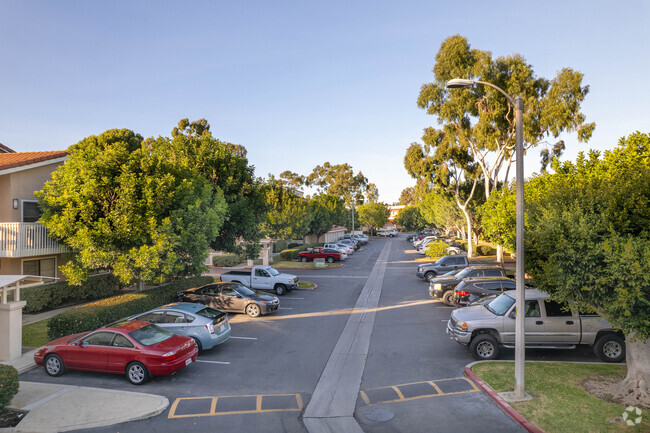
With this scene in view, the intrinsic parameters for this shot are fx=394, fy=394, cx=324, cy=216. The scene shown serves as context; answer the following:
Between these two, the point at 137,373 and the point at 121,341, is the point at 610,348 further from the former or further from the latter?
the point at 121,341

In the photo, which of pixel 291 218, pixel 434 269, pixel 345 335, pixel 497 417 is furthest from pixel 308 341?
pixel 291 218

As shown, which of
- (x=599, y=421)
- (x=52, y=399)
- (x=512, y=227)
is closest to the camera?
(x=599, y=421)

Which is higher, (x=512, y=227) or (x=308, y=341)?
(x=512, y=227)

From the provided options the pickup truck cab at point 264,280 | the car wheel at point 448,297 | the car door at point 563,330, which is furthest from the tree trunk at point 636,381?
the pickup truck cab at point 264,280

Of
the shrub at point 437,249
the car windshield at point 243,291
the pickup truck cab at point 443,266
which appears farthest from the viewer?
the shrub at point 437,249

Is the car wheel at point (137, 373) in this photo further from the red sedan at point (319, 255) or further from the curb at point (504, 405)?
the red sedan at point (319, 255)

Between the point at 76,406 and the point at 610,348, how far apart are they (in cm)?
1415

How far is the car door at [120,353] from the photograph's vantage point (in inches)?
405

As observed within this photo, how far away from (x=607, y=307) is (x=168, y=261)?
14.3 m

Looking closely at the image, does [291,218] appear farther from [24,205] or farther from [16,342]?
[16,342]

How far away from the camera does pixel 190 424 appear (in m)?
8.11

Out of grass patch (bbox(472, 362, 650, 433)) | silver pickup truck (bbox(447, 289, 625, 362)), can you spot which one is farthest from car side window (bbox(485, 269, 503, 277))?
grass patch (bbox(472, 362, 650, 433))

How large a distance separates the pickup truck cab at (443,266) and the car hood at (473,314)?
13.4m

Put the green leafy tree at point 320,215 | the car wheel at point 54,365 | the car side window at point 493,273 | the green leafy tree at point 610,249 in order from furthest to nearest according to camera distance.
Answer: the green leafy tree at point 320,215 → the car side window at point 493,273 → the car wheel at point 54,365 → the green leafy tree at point 610,249
